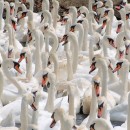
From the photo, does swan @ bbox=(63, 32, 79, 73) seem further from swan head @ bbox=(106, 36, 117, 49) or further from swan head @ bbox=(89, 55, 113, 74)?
swan head @ bbox=(89, 55, 113, 74)

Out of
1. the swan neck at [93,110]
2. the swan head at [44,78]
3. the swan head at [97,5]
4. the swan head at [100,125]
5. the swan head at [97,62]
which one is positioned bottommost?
the swan neck at [93,110]

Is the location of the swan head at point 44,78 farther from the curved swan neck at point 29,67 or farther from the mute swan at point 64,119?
the mute swan at point 64,119

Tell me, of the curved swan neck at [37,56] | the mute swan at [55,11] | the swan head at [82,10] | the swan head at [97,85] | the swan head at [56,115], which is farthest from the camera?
the mute swan at [55,11]

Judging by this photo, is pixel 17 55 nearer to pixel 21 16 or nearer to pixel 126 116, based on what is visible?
pixel 21 16

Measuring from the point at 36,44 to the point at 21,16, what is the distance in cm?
307

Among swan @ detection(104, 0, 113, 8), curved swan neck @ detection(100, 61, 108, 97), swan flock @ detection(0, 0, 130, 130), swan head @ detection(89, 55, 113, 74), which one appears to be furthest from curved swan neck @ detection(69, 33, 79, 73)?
swan @ detection(104, 0, 113, 8)

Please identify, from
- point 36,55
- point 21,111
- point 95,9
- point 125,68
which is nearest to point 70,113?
point 21,111

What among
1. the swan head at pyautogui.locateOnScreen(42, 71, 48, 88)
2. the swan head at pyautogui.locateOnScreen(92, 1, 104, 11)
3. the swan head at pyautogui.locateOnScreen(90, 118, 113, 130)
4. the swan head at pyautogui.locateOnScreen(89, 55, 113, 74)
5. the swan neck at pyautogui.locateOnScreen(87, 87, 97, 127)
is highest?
the swan head at pyautogui.locateOnScreen(92, 1, 104, 11)

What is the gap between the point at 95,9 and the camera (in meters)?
21.5

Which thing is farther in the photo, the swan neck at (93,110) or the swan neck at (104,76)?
the swan neck at (104,76)

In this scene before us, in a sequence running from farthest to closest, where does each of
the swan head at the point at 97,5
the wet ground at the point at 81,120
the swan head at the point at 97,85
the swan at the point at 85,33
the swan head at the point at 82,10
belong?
1. the swan head at the point at 97,5
2. the swan head at the point at 82,10
3. the swan at the point at 85,33
4. the wet ground at the point at 81,120
5. the swan head at the point at 97,85

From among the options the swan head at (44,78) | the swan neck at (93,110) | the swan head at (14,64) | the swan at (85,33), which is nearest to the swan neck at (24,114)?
the swan neck at (93,110)

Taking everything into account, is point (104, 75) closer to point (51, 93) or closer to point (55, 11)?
point (51, 93)

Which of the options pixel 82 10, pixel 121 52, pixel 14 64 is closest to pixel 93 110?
pixel 14 64
